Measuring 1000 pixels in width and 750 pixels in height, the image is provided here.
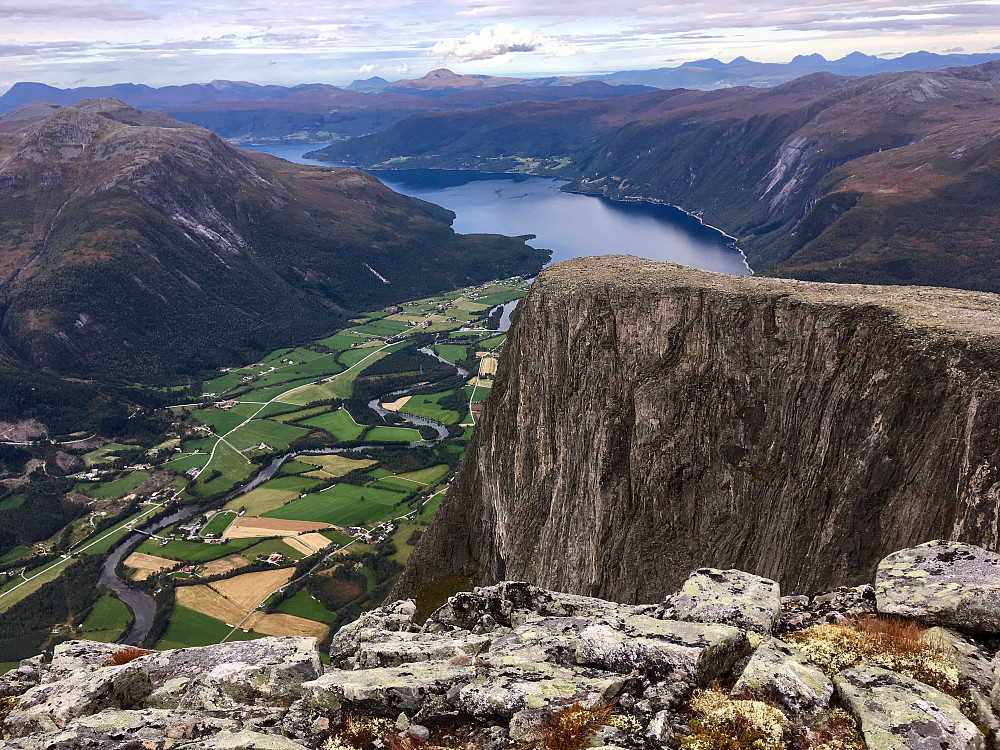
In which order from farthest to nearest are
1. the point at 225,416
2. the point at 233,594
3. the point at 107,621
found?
1. the point at 225,416
2. the point at 233,594
3. the point at 107,621

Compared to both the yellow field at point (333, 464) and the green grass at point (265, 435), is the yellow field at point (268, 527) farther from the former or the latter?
the green grass at point (265, 435)

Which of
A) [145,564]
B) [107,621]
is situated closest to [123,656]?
[107,621]

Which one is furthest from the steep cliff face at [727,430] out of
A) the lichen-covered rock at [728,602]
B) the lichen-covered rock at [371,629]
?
the lichen-covered rock at [371,629]

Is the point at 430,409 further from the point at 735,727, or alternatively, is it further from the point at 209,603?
the point at 735,727

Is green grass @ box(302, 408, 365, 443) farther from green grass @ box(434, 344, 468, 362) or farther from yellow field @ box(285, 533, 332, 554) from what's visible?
yellow field @ box(285, 533, 332, 554)

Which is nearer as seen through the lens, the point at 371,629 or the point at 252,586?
the point at 371,629

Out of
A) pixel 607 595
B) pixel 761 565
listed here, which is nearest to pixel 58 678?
pixel 607 595

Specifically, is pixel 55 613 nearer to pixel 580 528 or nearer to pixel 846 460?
pixel 580 528
